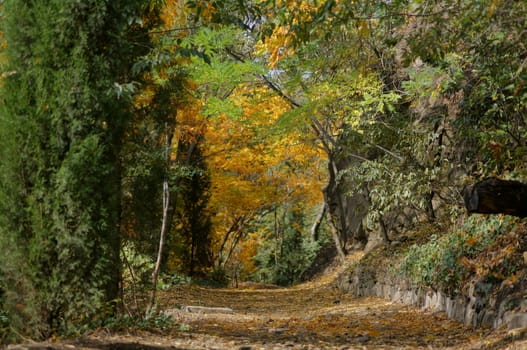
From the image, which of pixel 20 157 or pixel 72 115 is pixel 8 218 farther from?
pixel 72 115

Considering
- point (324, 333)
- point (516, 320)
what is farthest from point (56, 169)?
point (516, 320)

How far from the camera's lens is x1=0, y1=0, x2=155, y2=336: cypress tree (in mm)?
4602

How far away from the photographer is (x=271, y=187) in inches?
858

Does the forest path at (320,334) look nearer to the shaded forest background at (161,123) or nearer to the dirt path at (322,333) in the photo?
the dirt path at (322,333)

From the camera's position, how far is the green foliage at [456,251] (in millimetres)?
6809

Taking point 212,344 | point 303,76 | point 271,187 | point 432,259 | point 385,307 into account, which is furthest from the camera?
point 271,187

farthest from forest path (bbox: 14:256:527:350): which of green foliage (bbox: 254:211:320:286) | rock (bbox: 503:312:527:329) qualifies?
green foliage (bbox: 254:211:320:286)

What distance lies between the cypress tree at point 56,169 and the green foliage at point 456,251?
4401mm

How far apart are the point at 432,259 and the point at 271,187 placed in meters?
14.0

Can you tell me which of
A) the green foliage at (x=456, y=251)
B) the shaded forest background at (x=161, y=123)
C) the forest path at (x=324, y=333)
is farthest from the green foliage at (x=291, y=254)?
the green foliage at (x=456, y=251)

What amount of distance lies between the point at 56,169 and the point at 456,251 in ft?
16.9

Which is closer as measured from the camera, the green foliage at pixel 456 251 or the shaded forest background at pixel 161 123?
the shaded forest background at pixel 161 123

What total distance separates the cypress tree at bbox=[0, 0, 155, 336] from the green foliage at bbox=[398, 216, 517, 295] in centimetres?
440

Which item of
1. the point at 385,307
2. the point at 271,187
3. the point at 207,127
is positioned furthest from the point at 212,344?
the point at 271,187
